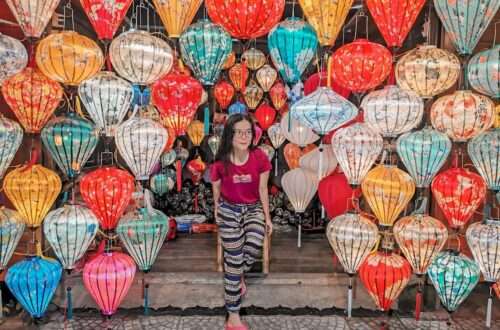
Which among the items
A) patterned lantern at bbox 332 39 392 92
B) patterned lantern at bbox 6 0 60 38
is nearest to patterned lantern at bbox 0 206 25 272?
patterned lantern at bbox 6 0 60 38

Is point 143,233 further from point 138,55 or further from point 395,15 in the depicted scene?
point 395,15

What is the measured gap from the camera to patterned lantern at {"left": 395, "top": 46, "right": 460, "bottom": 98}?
7.39 feet

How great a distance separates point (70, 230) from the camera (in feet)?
7.63

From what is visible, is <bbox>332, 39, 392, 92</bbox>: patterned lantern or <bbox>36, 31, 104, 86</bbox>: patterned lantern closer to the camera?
<bbox>36, 31, 104, 86</bbox>: patterned lantern

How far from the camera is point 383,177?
7.92ft

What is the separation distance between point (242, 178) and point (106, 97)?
3.40 feet

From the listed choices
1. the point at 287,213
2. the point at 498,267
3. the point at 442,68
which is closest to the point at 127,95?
the point at 442,68

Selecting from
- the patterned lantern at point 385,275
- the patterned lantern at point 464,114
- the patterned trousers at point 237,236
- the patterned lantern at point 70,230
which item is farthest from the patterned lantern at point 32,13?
the patterned lantern at point 385,275

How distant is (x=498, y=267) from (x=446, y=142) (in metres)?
0.79

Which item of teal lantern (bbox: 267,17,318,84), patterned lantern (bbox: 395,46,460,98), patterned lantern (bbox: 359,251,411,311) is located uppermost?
teal lantern (bbox: 267,17,318,84)

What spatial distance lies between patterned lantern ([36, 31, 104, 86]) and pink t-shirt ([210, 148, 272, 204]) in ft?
3.54

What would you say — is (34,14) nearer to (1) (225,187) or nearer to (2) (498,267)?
(1) (225,187)

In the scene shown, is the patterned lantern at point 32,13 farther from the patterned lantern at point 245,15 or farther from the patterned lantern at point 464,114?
the patterned lantern at point 464,114

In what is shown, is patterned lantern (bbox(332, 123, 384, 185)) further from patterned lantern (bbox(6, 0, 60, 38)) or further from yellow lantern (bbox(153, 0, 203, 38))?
patterned lantern (bbox(6, 0, 60, 38))
